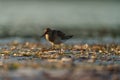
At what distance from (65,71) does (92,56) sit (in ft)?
13.7

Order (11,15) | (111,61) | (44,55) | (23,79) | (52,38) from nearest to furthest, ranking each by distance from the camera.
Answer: (23,79), (111,61), (44,55), (52,38), (11,15)

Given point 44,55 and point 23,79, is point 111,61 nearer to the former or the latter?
point 44,55

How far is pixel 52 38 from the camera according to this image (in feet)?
69.9

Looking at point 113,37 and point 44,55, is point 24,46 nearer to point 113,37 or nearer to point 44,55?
point 44,55

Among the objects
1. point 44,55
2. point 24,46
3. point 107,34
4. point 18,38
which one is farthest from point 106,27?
point 44,55

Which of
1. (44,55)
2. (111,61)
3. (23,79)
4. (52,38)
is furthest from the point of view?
(52,38)

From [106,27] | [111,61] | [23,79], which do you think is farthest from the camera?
[106,27]

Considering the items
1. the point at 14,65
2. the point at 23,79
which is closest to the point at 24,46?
the point at 14,65

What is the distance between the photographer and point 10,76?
1402cm

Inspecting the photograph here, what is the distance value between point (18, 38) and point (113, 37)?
439 centimetres

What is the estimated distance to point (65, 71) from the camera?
14.2 meters

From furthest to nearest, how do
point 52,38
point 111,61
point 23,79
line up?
point 52,38
point 111,61
point 23,79

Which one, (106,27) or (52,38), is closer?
(52,38)

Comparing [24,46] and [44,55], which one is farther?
[24,46]
